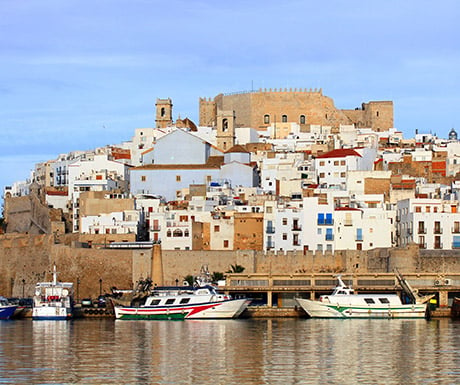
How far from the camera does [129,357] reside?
115 ft

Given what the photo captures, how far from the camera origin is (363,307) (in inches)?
2036

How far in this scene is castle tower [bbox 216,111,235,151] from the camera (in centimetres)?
8781

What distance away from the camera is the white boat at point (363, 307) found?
5156 cm

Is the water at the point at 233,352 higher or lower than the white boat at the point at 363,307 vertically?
lower

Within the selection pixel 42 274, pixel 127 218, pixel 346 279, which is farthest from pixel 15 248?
pixel 346 279

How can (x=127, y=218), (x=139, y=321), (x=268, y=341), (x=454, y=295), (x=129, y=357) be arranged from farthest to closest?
(x=127, y=218) → (x=454, y=295) → (x=139, y=321) → (x=268, y=341) → (x=129, y=357)

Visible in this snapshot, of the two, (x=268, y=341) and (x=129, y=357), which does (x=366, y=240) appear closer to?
(x=268, y=341)

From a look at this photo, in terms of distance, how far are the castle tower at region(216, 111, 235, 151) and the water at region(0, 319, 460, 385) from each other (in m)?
38.5

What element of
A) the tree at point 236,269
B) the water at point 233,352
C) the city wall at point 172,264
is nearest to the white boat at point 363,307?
the water at point 233,352

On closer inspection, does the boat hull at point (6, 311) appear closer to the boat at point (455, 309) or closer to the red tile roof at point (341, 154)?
the boat at point (455, 309)

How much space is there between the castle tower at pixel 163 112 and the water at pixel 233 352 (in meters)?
46.1

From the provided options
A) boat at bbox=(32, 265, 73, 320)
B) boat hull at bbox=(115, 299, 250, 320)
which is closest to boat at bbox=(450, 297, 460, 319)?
boat hull at bbox=(115, 299, 250, 320)

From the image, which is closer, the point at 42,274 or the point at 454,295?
the point at 454,295

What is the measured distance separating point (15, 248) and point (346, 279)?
1784cm
